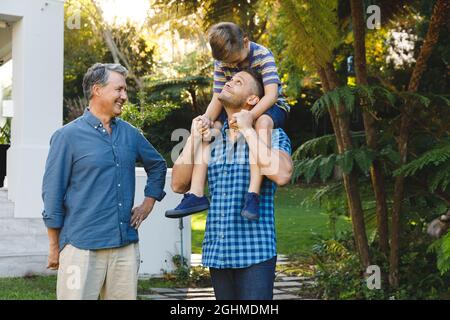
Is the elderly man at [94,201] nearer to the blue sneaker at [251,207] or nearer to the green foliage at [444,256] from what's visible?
the blue sneaker at [251,207]

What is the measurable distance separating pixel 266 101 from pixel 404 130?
3870 millimetres

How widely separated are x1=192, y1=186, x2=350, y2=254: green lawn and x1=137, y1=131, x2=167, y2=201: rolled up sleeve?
19.9ft

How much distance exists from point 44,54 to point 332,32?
4256mm

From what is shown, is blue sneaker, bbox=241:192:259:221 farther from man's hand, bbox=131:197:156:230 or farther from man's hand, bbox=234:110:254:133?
man's hand, bbox=131:197:156:230

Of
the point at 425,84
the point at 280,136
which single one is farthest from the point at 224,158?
the point at 425,84

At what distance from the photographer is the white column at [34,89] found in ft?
30.6

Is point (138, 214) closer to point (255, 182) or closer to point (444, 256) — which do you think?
point (255, 182)

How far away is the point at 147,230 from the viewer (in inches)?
368

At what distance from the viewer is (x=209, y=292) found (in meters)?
8.38

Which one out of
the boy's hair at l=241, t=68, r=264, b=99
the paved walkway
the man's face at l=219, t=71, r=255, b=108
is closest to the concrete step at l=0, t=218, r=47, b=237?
the paved walkway

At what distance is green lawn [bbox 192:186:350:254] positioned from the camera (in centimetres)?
1274

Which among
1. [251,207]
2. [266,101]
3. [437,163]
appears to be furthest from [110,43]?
[251,207]

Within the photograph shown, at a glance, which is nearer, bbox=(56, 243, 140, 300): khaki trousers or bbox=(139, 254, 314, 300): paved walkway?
bbox=(56, 243, 140, 300): khaki trousers

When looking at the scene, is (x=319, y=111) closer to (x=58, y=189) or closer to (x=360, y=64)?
(x=360, y=64)
